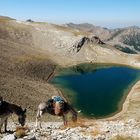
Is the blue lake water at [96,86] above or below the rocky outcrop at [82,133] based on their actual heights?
below

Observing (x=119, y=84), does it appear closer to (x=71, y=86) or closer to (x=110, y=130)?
(x=71, y=86)

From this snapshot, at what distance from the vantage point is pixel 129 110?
68375 mm

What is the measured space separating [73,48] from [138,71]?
33308 mm

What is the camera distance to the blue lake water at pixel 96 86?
74000 mm

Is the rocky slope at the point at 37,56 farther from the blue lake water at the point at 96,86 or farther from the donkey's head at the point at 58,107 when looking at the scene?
the donkey's head at the point at 58,107

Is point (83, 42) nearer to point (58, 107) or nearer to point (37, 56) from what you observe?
point (37, 56)

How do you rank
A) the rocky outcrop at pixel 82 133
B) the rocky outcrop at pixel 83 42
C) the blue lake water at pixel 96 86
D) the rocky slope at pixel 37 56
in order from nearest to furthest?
1. the rocky outcrop at pixel 82 133
2. the blue lake water at pixel 96 86
3. the rocky slope at pixel 37 56
4. the rocky outcrop at pixel 83 42

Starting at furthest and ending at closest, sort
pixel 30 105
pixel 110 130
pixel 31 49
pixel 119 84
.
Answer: pixel 31 49, pixel 119 84, pixel 30 105, pixel 110 130

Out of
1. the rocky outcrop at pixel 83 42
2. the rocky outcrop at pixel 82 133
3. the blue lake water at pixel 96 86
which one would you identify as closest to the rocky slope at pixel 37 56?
the rocky outcrop at pixel 83 42

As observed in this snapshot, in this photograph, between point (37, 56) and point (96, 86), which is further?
point (37, 56)

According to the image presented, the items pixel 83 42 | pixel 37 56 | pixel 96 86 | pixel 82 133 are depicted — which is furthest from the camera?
pixel 83 42

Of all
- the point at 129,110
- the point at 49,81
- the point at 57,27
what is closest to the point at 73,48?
the point at 57,27

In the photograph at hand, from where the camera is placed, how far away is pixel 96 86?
99.4m

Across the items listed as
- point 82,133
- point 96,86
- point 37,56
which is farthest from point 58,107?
point 37,56
